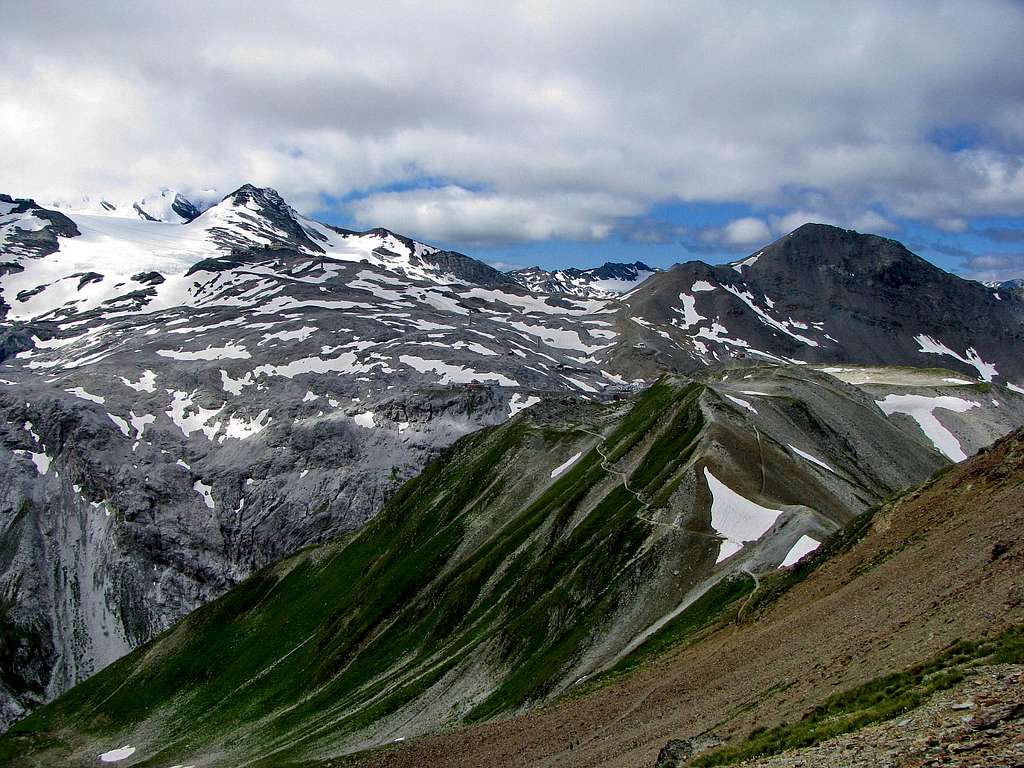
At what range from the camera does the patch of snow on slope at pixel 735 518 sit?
→ 6328 centimetres

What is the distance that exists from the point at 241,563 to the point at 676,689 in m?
144

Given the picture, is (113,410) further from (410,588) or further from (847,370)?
(847,370)

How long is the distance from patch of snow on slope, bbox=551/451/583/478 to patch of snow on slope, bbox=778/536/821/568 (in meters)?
52.1

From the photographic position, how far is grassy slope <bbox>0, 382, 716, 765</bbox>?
227 feet

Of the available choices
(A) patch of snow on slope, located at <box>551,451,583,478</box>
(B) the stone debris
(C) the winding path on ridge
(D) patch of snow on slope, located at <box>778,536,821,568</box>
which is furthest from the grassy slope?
(B) the stone debris

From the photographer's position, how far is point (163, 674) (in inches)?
4619

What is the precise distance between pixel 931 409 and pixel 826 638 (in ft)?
403

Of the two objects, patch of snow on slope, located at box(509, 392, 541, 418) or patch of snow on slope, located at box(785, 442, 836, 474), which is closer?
patch of snow on slope, located at box(785, 442, 836, 474)

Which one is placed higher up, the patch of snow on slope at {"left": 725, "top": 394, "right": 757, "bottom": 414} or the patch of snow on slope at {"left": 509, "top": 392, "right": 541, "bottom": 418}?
the patch of snow on slope at {"left": 509, "top": 392, "right": 541, "bottom": 418}

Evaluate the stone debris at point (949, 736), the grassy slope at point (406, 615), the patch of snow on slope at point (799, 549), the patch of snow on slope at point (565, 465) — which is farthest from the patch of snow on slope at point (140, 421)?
the stone debris at point (949, 736)

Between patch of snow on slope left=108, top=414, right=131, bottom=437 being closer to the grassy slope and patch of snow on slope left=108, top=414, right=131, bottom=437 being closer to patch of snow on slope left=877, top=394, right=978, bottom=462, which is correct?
the grassy slope

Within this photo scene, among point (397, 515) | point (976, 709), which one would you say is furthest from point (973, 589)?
point (397, 515)

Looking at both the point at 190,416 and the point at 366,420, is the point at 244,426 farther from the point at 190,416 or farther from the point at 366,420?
the point at 366,420

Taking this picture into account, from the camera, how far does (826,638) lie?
34250mm
